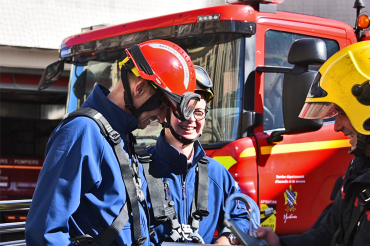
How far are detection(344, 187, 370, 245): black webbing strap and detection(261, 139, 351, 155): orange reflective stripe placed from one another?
5.09 feet

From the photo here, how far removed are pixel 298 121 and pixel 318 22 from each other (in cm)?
143

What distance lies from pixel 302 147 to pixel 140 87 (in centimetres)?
217

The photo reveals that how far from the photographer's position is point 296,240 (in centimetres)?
237

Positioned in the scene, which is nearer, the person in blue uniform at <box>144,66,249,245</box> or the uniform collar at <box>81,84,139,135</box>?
the uniform collar at <box>81,84,139,135</box>

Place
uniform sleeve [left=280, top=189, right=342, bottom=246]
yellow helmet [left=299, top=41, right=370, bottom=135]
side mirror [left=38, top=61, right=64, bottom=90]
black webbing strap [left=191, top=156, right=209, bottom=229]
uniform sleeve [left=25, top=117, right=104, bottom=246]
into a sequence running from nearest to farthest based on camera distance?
1. uniform sleeve [left=25, top=117, right=104, bottom=246]
2. yellow helmet [left=299, top=41, right=370, bottom=135]
3. uniform sleeve [left=280, top=189, right=342, bottom=246]
4. black webbing strap [left=191, top=156, right=209, bottom=229]
5. side mirror [left=38, top=61, right=64, bottom=90]

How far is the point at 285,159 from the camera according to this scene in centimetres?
370

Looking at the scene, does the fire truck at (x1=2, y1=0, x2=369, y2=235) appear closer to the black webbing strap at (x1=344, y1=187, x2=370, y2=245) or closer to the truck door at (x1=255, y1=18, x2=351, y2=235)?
the truck door at (x1=255, y1=18, x2=351, y2=235)

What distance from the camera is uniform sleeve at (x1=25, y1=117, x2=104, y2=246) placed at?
162 centimetres

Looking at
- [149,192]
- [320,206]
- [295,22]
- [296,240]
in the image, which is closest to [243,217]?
[296,240]

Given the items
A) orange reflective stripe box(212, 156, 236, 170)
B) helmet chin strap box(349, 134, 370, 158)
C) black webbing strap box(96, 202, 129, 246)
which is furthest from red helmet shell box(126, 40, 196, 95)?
orange reflective stripe box(212, 156, 236, 170)

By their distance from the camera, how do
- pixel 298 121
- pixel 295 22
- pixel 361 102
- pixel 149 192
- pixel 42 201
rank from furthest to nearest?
pixel 295 22 → pixel 298 121 → pixel 149 192 → pixel 361 102 → pixel 42 201

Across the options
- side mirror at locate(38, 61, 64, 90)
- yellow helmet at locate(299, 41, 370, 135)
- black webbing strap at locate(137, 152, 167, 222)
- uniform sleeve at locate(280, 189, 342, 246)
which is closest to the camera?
yellow helmet at locate(299, 41, 370, 135)

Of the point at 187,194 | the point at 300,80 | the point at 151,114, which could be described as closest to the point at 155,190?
the point at 187,194

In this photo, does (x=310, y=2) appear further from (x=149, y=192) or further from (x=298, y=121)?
(x=149, y=192)
